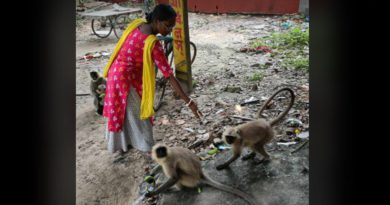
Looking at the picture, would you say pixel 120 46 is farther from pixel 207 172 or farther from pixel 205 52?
pixel 205 52

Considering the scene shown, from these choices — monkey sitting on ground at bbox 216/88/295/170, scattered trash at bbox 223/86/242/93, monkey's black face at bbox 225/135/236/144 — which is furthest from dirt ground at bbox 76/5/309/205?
monkey's black face at bbox 225/135/236/144

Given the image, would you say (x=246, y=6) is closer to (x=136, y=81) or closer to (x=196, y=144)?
(x=196, y=144)

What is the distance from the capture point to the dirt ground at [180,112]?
2.86m

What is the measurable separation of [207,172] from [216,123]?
1.65ft

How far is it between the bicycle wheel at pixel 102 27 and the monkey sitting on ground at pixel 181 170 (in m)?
4.19

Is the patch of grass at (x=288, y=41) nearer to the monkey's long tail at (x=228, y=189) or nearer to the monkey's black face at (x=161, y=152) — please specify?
the monkey's long tail at (x=228, y=189)

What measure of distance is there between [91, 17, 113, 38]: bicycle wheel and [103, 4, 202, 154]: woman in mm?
3765

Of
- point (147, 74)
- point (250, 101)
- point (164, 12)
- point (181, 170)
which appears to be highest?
point (164, 12)

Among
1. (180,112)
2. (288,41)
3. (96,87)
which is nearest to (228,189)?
(180,112)

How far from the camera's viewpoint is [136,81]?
2811 millimetres

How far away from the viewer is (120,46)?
2.69 m

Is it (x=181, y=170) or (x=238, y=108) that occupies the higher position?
(x=238, y=108)

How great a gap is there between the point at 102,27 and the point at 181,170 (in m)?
4.96
